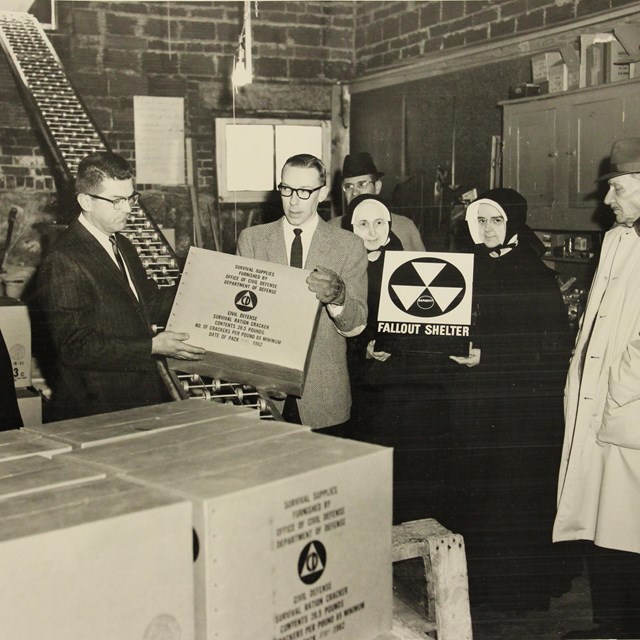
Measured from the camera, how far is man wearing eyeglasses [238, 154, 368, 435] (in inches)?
105

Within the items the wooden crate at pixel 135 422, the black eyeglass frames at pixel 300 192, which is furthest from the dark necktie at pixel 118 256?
the wooden crate at pixel 135 422

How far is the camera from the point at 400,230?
3.81 meters

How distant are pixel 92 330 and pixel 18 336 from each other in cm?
165

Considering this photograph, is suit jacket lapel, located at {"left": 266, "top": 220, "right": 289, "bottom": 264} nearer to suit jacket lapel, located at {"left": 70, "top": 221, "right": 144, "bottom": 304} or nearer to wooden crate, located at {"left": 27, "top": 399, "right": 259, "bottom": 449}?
suit jacket lapel, located at {"left": 70, "top": 221, "right": 144, "bottom": 304}

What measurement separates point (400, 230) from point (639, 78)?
149 cm

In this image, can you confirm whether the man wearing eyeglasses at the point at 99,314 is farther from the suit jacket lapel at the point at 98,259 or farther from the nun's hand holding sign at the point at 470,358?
the nun's hand holding sign at the point at 470,358

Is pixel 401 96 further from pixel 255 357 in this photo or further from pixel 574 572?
pixel 255 357

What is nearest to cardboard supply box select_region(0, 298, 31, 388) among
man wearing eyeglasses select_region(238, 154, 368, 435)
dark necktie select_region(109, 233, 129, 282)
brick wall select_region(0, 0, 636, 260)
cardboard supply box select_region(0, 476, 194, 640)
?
dark necktie select_region(109, 233, 129, 282)

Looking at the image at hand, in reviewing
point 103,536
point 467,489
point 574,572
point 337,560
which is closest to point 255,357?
point 337,560

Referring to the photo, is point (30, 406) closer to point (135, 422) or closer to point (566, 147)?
point (135, 422)

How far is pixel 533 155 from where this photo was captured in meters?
4.89

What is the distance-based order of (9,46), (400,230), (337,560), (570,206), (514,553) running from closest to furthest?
1. (337,560)
2. (514,553)
3. (400,230)
4. (570,206)
5. (9,46)

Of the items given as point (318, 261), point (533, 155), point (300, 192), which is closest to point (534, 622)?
point (318, 261)

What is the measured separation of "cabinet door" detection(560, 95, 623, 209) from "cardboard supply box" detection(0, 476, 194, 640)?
389cm
